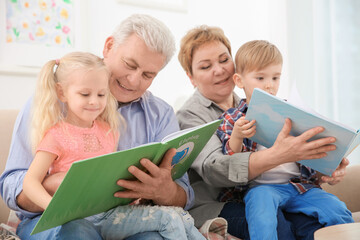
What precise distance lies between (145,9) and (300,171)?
1.89 metres

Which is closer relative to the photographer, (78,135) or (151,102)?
(78,135)

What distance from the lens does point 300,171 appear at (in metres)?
1.67

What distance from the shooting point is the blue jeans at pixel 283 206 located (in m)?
1.41

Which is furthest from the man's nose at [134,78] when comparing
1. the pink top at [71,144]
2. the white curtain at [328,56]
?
the white curtain at [328,56]

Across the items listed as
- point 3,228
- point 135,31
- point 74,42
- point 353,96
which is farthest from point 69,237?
point 353,96

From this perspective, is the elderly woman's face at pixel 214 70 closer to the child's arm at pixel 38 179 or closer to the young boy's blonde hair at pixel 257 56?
the young boy's blonde hair at pixel 257 56

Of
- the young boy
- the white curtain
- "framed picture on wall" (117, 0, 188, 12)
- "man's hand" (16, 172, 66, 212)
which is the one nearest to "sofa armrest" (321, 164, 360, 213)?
the young boy

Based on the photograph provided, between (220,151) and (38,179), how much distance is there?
737 millimetres

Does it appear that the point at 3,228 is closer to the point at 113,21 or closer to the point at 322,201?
the point at 322,201

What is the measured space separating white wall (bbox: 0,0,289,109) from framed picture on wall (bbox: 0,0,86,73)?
39 millimetres

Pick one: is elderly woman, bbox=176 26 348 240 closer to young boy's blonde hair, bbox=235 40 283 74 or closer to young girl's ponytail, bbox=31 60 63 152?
young boy's blonde hair, bbox=235 40 283 74

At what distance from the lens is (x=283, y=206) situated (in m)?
1.59

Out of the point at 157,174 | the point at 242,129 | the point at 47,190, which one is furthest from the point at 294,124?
the point at 47,190

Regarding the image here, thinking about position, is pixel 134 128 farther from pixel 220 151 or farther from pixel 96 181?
pixel 96 181
